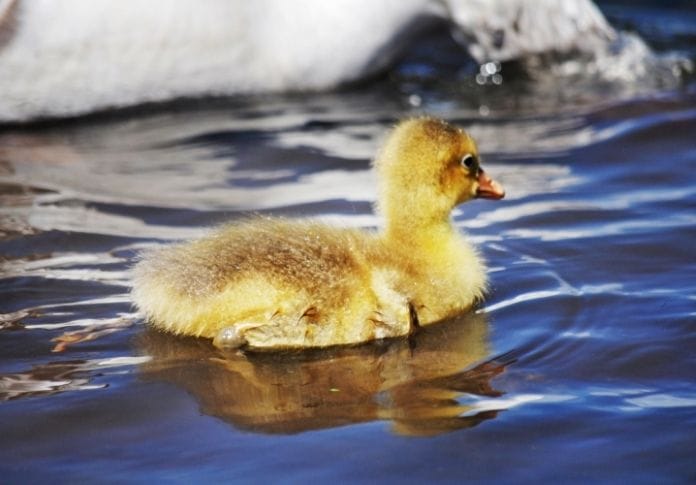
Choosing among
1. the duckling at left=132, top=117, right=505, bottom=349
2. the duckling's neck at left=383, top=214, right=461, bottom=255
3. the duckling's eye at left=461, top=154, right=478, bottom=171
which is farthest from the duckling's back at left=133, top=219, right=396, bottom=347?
the duckling's eye at left=461, top=154, right=478, bottom=171

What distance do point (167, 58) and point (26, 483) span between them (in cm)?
459

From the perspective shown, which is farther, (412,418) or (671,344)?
(671,344)

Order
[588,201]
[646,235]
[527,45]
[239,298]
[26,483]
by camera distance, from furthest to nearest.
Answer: [527,45] < [588,201] < [646,235] < [239,298] < [26,483]

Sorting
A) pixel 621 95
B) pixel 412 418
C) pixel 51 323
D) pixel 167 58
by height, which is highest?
pixel 167 58

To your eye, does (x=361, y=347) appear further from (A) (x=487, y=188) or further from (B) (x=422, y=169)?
(A) (x=487, y=188)

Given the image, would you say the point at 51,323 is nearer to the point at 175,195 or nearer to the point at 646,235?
the point at 175,195

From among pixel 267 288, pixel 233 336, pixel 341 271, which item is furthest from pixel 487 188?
pixel 233 336

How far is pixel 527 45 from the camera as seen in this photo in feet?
28.7

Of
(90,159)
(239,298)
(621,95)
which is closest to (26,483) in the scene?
(239,298)

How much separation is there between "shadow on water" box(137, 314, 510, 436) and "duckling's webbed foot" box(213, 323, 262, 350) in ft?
0.11

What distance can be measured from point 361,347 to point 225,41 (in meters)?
3.85

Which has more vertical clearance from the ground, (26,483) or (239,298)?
(239,298)

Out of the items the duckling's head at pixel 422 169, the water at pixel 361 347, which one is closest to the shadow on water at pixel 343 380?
the water at pixel 361 347

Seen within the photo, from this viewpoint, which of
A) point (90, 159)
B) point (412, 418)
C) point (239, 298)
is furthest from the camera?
point (90, 159)
